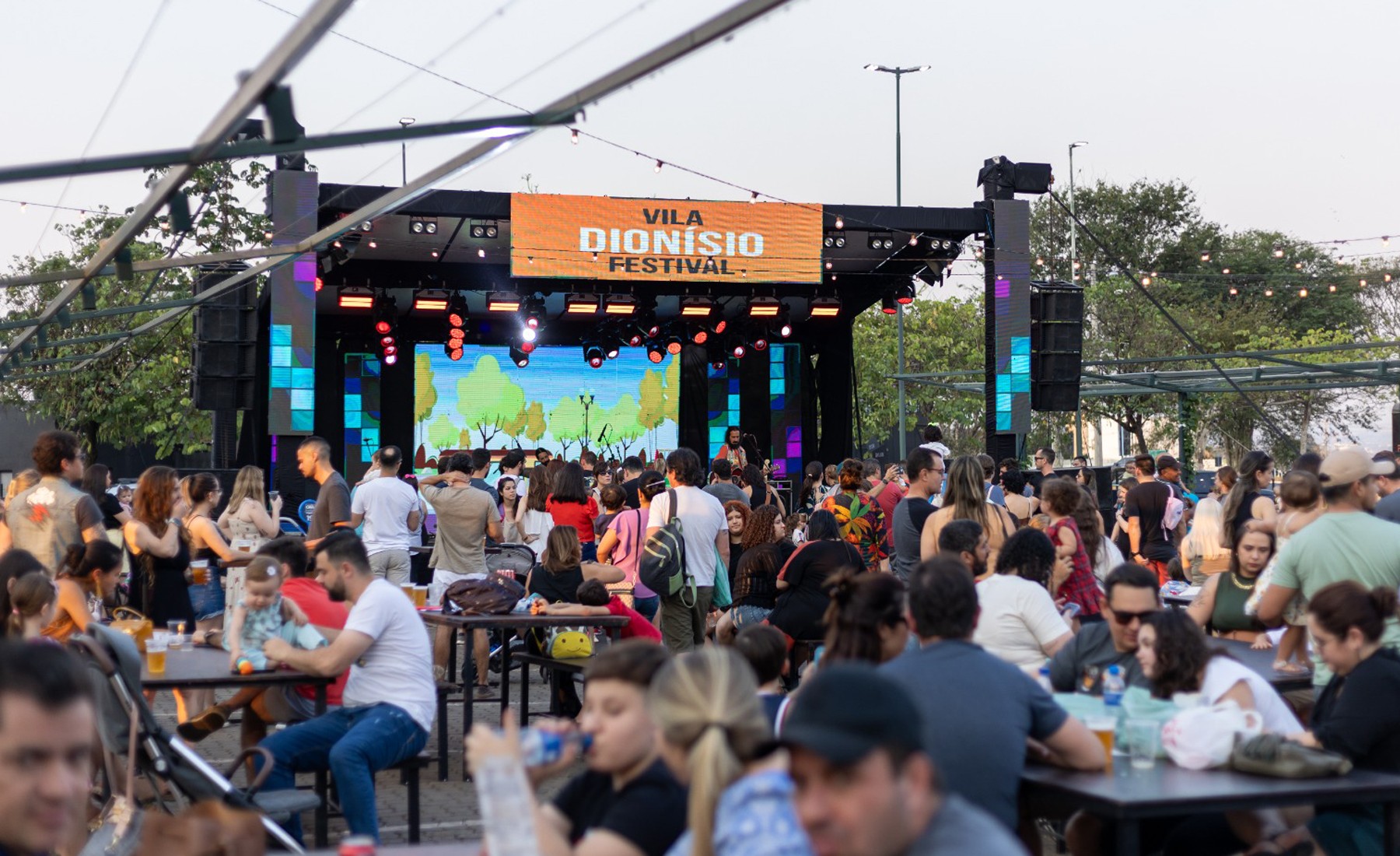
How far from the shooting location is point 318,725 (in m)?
5.59

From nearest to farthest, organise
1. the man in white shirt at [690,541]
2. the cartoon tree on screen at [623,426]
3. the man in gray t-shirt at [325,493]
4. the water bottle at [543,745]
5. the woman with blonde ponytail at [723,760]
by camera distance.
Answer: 1. the woman with blonde ponytail at [723,760]
2. the water bottle at [543,745]
3. the man in white shirt at [690,541]
4. the man in gray t-shirt at [325,493]
5. the cartoon tree on screen at [623,426]

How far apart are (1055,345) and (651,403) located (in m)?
8.00

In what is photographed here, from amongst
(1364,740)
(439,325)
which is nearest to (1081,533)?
(1364,740)

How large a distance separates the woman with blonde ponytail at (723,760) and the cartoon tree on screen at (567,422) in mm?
19267

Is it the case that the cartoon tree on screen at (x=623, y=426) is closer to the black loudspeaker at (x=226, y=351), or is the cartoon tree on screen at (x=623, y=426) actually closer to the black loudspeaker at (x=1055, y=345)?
the black loudspeaker at (x=1055, y=345)

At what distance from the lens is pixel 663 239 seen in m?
16.2

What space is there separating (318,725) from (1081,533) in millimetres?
3908

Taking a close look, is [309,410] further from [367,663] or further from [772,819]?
[772,819]

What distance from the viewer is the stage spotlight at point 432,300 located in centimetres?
1798

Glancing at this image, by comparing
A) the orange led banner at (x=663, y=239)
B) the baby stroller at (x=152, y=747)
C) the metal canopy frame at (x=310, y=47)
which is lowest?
the baby stroller at (x=152, y=747)

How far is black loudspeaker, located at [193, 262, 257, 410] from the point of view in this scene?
1459cm

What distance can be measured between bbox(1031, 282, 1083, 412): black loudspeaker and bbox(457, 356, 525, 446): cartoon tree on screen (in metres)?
8.64

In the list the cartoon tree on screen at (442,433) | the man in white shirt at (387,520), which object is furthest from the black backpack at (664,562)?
the cartoon tree on screen at (442,433)

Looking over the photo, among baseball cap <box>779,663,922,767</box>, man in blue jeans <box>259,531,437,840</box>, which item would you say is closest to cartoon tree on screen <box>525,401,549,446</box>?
man in blue jeans <box>259,531,437,840</box>
